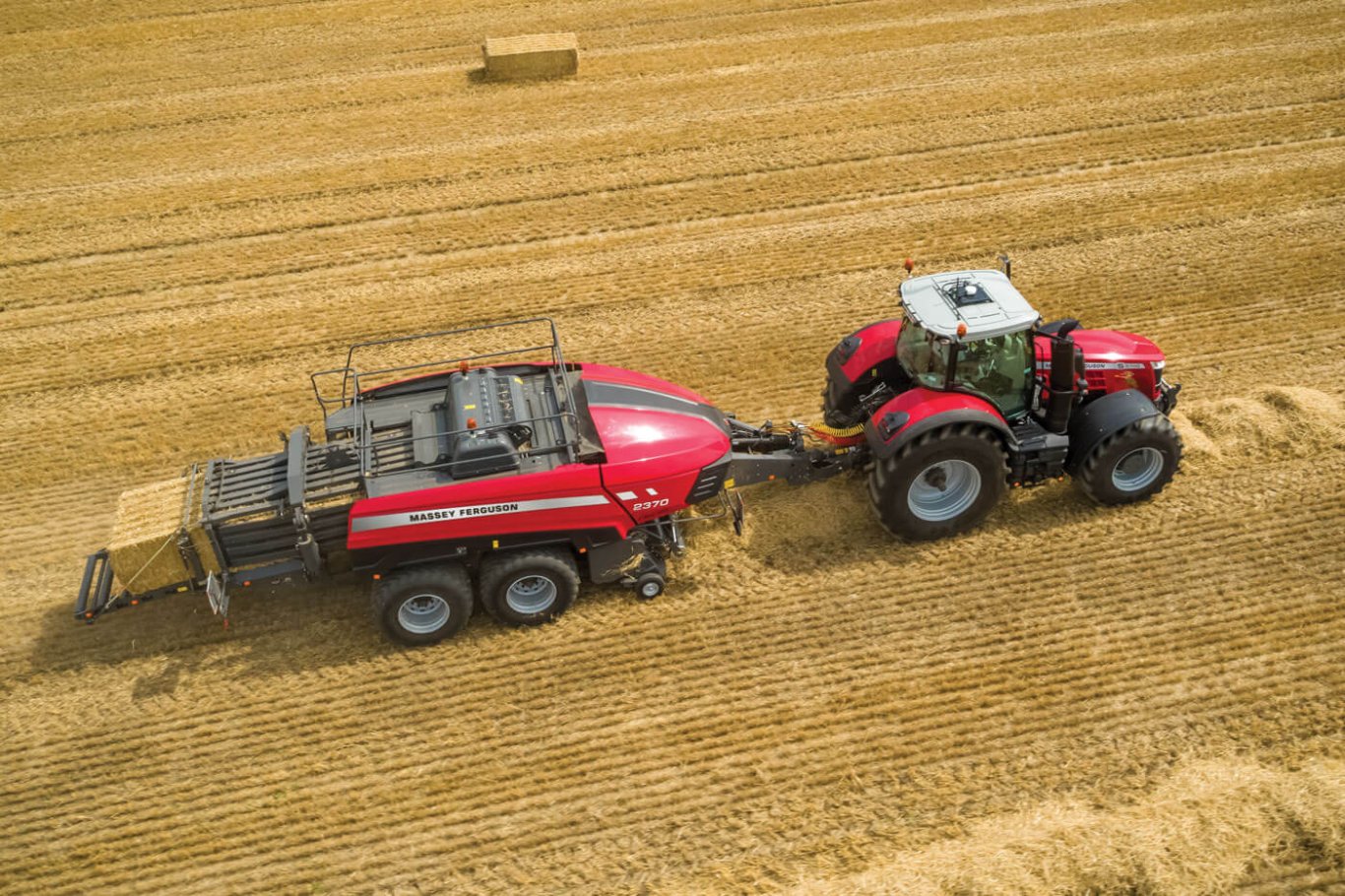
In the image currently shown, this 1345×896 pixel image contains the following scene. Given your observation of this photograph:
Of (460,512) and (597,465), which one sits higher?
(597,465)

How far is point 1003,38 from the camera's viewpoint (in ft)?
62.8

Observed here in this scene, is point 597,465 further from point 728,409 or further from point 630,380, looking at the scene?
point 728,409

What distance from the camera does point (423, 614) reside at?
26.8ft

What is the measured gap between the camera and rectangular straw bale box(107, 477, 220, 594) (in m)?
7.84

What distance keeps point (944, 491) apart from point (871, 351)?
1.43m

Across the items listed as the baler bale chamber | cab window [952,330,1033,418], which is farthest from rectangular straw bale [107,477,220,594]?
cab window [952,330,1033,418]

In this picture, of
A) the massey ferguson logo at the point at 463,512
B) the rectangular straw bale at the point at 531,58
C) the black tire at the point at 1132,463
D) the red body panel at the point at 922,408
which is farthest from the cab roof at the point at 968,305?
the rectangular straw bale at the point at 531,58

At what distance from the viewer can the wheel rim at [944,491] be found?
28.4 ft

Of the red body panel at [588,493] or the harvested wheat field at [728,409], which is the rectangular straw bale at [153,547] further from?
the red body panel at [588,493]

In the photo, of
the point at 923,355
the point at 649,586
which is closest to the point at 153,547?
the point at 649,586

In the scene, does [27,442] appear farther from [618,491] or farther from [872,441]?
[872,441]

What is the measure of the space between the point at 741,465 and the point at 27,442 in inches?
309

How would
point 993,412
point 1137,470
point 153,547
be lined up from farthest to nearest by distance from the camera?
point 1137,470 < point 993,412 < point 153,547

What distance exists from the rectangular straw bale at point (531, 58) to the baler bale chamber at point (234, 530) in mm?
12032
